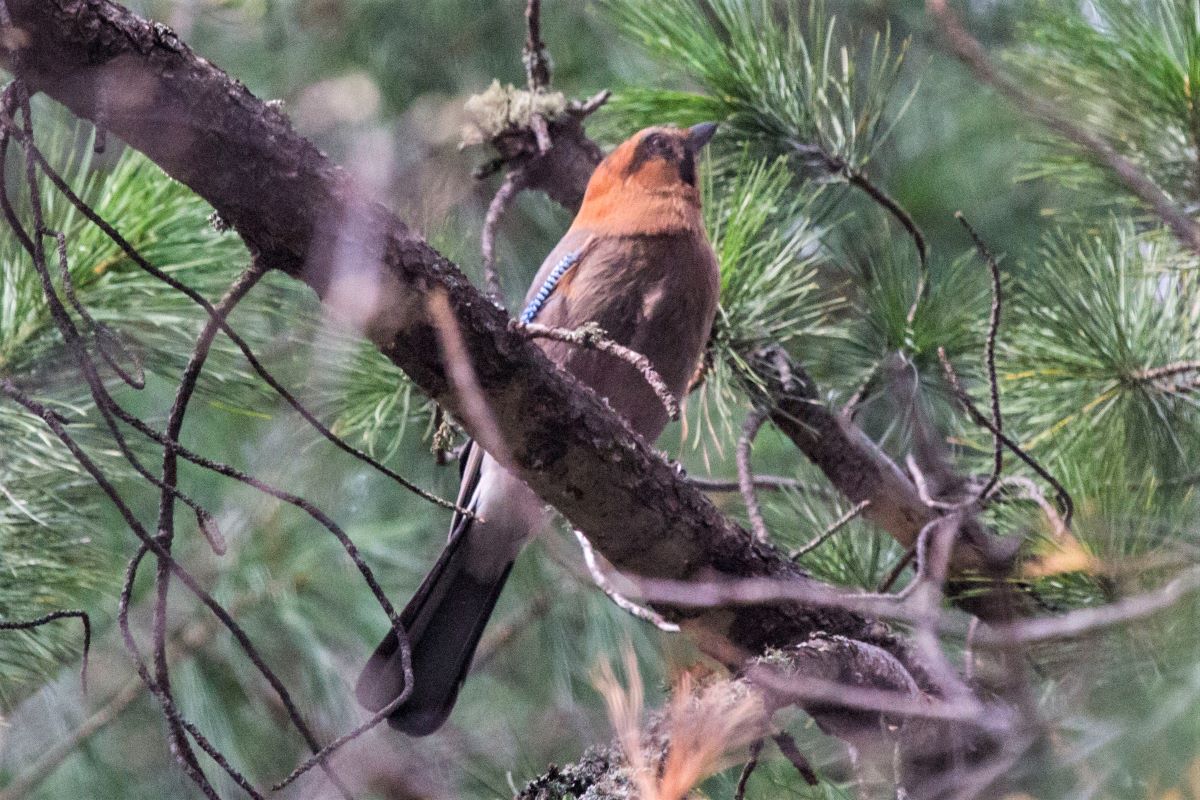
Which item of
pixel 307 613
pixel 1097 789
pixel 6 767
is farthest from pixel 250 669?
pixel 1097 789

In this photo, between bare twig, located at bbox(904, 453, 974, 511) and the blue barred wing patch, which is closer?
bare twig, located at bbox(904, 453, 974, 511)

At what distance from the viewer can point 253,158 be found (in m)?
1.55

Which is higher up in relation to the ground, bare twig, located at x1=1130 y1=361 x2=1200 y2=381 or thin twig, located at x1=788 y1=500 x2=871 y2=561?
thin twig, located at x1=788 y1=500 x2=871 y2=561

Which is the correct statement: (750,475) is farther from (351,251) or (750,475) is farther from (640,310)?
(351,251)

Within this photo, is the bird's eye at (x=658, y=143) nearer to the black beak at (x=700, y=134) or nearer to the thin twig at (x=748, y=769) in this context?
the black beak at (x=700, y=134)

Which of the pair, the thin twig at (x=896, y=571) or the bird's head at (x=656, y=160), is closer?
the thin twig at (x=896, y=571)

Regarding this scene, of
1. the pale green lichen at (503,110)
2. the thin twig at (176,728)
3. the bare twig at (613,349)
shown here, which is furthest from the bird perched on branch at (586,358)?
the thin twig at (176,728)

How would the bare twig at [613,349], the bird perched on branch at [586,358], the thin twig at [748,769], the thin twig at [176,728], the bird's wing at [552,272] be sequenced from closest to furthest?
the thin twig at [176,728], the bare twig at [613,349], the thin twig at [748,769], the bird perched on branch at [586,358], the bird's wing at [552,272]

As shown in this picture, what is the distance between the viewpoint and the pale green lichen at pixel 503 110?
9.12ft

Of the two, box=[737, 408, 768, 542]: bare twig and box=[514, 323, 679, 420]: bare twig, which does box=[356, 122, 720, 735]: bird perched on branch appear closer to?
box=[737, 408, 768, 542]: bare twig

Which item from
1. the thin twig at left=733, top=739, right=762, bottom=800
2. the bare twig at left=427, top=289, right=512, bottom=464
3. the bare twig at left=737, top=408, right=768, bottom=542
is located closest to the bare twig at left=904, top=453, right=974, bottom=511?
the bare twig at left=737, top=408, right=768, bottom=542

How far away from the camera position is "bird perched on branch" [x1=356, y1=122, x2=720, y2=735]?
8.22 ft

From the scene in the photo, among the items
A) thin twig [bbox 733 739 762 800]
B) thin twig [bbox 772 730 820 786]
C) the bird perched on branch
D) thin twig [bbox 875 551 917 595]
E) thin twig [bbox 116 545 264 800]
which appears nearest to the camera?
thin twig [bbox 116 545 264 800]

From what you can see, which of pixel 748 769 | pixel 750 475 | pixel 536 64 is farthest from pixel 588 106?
pixel 748 769
